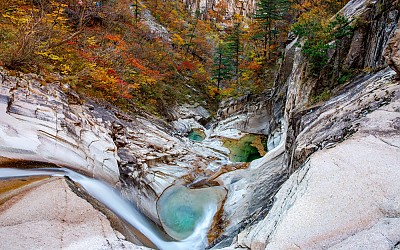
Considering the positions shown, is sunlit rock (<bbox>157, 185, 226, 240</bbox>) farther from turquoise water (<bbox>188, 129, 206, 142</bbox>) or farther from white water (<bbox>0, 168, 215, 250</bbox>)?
turquoise water (<bbox>188, 129, 206, 142</bbox>)

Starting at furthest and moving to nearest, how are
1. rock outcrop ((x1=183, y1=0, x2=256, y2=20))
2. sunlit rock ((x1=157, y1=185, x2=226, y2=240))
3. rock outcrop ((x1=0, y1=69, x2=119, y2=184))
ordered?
1. rock outcrop ((x1=183, y1=0, x2=256, y2=20))
2. sunlit rock ((x1=157, y1=185, x2=226, y2=240))
3. rock outcrop ((x1=0, y1=69, x2=119, y2=184))

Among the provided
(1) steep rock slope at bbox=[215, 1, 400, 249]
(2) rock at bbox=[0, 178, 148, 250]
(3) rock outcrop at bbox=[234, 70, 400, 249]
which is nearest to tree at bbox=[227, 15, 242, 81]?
(1) steep rock slope at bbox=[215, 1, 400, 249]

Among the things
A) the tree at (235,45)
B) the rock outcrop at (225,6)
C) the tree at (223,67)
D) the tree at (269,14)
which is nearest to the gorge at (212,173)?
the tree at (269,14)

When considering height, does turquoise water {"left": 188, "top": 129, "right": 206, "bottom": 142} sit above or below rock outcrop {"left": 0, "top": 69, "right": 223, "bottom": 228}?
below

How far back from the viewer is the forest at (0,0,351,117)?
11039 mm

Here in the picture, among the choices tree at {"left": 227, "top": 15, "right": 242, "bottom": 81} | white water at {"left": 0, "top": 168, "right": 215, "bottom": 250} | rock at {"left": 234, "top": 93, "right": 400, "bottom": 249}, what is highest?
tree at {"left": 227, "top": 15, "right": 242, "bottom": 81}

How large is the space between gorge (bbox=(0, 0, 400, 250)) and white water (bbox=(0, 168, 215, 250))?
4 centimetres

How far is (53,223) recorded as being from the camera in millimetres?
4234

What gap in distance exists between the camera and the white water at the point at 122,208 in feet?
19.1

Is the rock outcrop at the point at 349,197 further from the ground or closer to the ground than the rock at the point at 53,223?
further from the ground

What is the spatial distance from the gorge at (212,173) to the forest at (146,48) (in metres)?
1.19

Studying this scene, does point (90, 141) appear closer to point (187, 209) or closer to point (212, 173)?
point (187, 209)

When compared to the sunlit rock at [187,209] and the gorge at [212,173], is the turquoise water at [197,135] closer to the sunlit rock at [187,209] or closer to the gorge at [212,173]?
the gorge at [212,173]

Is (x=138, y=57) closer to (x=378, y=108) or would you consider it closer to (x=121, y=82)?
(x=121, y=82)
